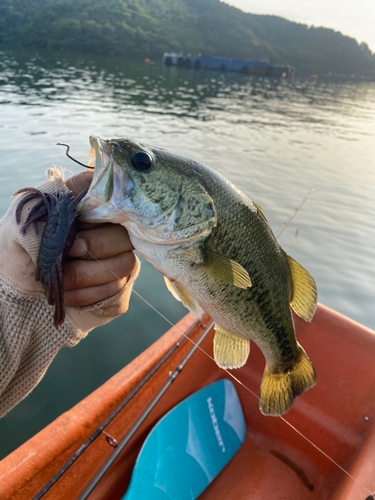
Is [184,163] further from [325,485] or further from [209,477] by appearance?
[325,485]

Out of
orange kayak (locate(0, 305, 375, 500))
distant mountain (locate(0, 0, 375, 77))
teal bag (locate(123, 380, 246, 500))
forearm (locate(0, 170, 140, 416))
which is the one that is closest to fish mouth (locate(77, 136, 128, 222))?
forearm (locate(0, 170, 140, 416))

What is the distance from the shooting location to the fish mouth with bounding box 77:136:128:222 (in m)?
1.50

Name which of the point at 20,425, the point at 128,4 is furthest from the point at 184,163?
the point at 128,4

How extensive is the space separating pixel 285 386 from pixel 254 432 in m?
1.72

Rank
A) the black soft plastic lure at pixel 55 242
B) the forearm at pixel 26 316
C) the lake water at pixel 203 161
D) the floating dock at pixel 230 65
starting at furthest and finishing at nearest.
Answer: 1. the floating dock at pixel 230 65
2. the lake water at pixel 203 161
3. the forearm at pixel 26 316
4. the black soft plastic lure at pixel 55 242

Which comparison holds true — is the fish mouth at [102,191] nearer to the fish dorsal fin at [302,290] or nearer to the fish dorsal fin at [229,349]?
the fish dorsal fin at [229,349]

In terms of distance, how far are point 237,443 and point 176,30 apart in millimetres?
111443

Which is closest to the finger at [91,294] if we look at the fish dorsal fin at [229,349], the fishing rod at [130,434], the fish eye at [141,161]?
the fish eye at [141,161]

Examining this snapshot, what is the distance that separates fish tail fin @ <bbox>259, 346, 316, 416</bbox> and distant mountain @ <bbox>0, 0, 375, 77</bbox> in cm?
7336

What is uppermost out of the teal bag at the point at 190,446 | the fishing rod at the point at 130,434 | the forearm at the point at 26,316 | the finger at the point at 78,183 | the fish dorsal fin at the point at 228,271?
the finger at the point at 78,183

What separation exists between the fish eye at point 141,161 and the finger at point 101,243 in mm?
331

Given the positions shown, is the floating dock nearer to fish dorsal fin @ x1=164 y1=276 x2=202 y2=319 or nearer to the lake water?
the lake water

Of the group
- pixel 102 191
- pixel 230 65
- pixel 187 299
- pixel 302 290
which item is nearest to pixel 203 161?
pixel 302 290

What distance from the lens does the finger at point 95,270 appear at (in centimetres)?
164
